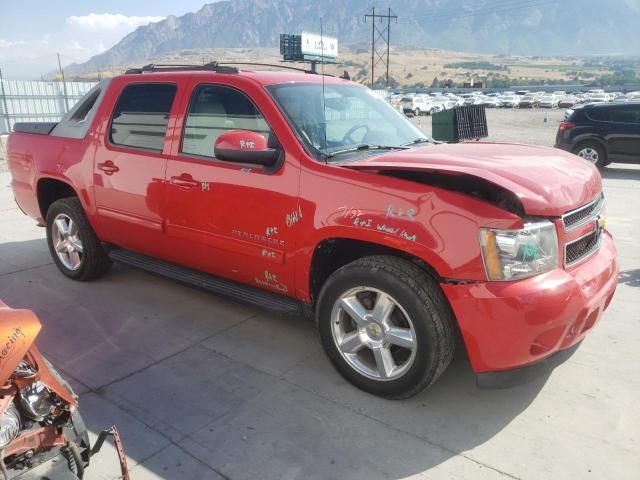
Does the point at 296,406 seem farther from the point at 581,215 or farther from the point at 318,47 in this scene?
the point at 318,47

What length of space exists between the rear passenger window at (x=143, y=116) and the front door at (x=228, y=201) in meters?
0.25

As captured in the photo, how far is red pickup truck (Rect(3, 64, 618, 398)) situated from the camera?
106 inches

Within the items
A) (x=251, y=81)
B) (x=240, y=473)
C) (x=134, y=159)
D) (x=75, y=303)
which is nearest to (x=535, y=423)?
(x=240, y=473)

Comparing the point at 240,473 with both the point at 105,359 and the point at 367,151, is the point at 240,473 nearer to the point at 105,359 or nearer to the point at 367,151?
the point at 105,359

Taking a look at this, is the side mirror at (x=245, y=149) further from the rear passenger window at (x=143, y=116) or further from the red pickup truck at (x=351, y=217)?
the rear passenger window at (x=143, y=116)

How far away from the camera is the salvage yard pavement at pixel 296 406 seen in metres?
2.67

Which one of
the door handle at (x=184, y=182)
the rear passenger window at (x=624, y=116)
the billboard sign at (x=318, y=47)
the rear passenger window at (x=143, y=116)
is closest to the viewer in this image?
the billboard sign at (x=318, y=47)

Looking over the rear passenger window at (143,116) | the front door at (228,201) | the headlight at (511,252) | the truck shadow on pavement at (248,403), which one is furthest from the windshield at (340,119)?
the truck shadow on pavement at (248,403)

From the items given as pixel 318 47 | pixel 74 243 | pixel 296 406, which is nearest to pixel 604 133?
pixel 318 47

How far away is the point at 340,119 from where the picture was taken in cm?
377

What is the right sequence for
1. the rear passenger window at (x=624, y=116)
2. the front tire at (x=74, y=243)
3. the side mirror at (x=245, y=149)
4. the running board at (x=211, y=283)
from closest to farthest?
the side mirror at (x=245, y=149) → the running board at (x=211, y=283) → the front tire at (x=74, y=243) → the rear passenger window at (x=624, y=116)

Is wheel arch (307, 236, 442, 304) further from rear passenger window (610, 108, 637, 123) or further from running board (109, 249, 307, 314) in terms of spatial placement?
rear passenger window (610, 108, 637, 123)

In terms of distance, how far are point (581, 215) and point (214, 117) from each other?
244 cm

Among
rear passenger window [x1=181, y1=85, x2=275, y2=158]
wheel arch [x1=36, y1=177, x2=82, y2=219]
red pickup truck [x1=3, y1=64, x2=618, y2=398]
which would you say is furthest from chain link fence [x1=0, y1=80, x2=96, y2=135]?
rear passenger window [x1=181, y1=85, x2=275, y2=158]
